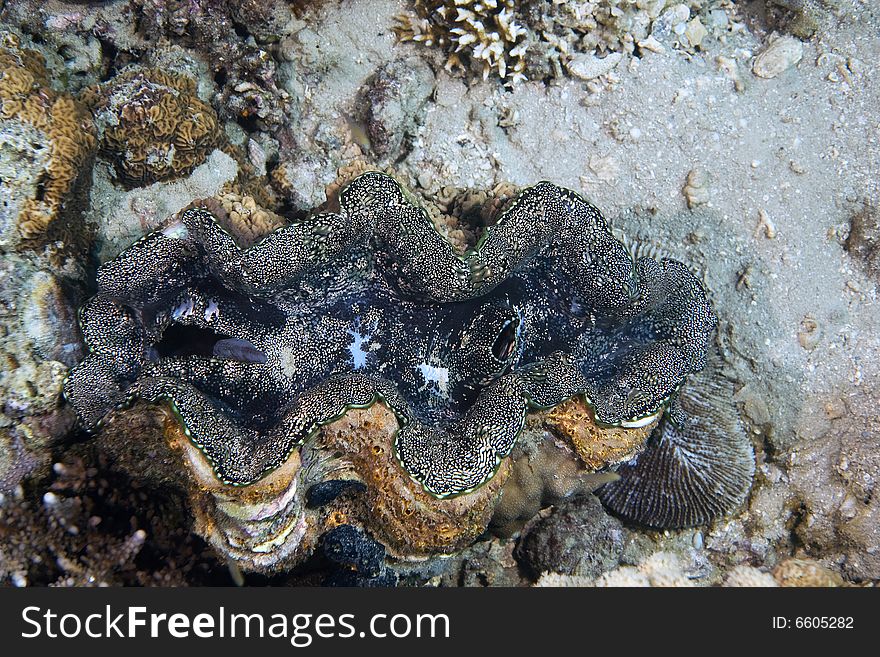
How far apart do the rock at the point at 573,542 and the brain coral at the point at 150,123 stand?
3187 mm

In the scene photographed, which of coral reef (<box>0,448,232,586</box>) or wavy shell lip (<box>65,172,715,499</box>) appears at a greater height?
wavy shell lip (<box>65,172,715,499</box>)

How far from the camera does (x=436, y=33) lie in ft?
12.9

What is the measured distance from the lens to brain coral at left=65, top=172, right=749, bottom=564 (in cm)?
279

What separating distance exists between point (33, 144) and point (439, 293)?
2.11 m

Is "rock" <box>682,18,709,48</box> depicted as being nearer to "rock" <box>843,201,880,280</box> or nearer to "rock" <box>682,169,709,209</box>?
"rock" <box>682,169,709,209</box>

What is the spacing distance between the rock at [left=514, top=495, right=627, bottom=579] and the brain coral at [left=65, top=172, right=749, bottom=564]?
85 centimetres

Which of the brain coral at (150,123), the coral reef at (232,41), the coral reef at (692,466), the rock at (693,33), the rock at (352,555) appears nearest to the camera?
the brain coral at (150,123)

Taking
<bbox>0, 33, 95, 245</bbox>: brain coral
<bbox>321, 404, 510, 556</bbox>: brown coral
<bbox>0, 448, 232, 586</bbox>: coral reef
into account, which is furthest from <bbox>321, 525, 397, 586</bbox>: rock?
<bbox>0, 33, 95, 245</bbox>: brain coral

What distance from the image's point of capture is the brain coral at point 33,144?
2.55m

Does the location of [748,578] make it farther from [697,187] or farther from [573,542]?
[697,187]

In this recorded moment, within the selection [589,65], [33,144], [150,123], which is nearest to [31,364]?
[33,144]

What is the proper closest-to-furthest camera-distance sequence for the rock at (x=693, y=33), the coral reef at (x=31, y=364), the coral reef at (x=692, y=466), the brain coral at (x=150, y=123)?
1. the coral reef at (x=31, y=364)
2. the brain coral at (x=150, y=123)
3. the coral reef at (x=692, y=466)
4. the rock at (x=693, y=33)

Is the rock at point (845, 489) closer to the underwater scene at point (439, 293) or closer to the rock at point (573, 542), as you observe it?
the underwater scene at point (439, 293)

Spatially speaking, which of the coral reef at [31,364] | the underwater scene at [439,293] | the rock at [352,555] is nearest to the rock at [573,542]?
the underwater scene at [439,293]
